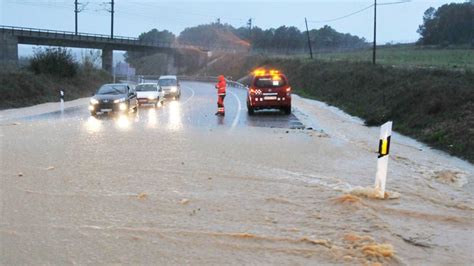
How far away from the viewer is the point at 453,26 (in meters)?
87.8

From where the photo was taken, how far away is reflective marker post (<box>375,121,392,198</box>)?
7.35m

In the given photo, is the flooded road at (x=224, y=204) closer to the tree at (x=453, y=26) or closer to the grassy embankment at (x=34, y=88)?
the grassy embankment at (x=34, y=88)

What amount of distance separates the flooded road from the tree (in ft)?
265

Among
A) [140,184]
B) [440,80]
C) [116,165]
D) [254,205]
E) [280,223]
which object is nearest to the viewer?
[280,223]

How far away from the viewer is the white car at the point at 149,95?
28344 millimetres

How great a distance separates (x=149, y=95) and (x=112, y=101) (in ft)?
22.5

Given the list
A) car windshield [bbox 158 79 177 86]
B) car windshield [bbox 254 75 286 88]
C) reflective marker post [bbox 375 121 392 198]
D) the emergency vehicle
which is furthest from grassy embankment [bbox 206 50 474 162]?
car windshield [bbox 158 79 177 86]

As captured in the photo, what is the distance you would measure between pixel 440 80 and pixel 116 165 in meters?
17.1

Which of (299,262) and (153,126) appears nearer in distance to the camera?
(299,262)

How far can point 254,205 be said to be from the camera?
23.2ft

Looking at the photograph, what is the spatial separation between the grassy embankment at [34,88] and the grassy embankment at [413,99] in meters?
17.5

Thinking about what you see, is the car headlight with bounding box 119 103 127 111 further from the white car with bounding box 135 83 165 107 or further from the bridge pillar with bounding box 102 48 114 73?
the bridge pillar with bounding box 102 48 114 73

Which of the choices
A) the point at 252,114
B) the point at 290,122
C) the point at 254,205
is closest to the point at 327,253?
the point at 254,205

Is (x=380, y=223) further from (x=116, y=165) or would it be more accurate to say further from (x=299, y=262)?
(x=116, y=165)
